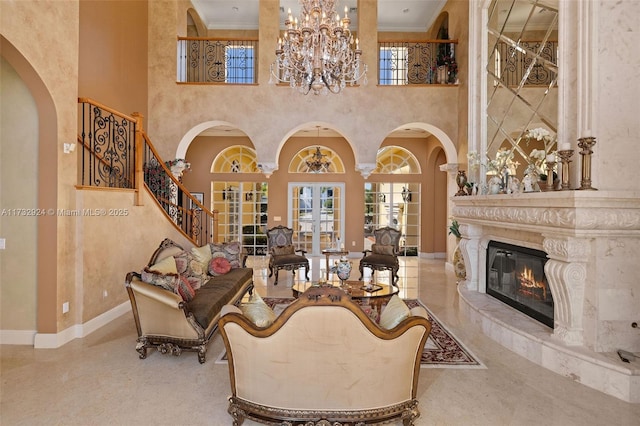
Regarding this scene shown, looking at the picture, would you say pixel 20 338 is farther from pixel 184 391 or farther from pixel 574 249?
pixel 574 249

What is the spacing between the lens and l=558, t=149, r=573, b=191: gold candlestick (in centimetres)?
329

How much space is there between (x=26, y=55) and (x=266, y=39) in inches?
193

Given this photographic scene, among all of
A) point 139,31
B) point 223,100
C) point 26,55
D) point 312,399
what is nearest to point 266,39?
point 223,100

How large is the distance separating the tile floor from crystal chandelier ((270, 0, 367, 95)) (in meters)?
3.74

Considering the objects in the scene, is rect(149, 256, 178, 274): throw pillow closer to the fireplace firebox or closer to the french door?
the fireplace firebox

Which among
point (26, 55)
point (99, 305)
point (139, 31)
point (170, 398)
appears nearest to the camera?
point (170, 398)

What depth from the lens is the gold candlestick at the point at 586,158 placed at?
122 inches

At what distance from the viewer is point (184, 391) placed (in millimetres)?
3021

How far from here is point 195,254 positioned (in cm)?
555

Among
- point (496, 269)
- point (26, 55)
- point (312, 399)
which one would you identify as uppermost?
point (26, 55)

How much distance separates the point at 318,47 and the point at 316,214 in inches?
264

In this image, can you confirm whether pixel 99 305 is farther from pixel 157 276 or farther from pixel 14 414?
pixel 14 414

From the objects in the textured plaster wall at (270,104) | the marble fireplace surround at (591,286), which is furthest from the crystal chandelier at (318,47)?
the marble fireplace surround at (591,286)

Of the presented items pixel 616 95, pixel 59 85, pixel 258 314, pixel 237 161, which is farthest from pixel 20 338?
pixel 237 161
